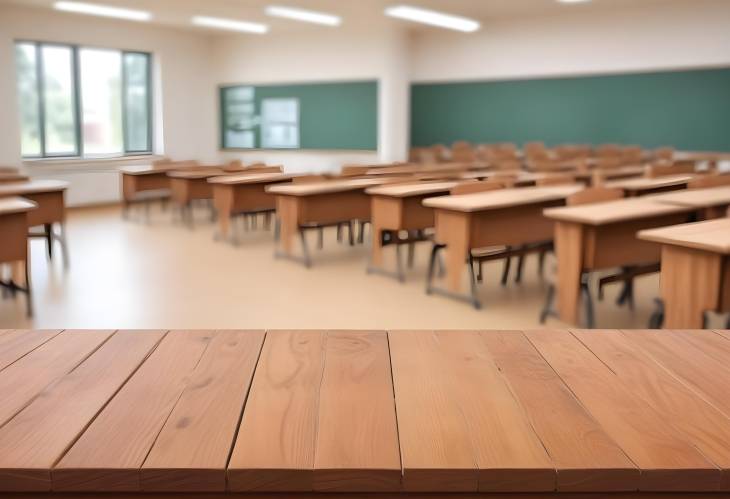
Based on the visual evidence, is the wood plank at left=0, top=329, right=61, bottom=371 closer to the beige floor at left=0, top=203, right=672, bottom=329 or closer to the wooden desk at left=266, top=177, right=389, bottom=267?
the beige floor at left=0, top=203, right=672, bottom=329

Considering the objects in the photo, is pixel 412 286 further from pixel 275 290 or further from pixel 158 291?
pixel 158 291

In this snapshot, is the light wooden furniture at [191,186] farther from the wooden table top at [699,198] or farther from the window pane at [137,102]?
the wooden table top at [699,198]

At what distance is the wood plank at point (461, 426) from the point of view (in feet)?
3.84

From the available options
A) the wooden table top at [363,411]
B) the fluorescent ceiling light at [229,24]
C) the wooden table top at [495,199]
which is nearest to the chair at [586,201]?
the wooden table top at [495,199]

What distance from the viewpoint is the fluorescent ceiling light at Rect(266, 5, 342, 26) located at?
1008 cm

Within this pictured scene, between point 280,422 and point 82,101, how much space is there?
36.6ft

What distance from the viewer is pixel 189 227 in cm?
894

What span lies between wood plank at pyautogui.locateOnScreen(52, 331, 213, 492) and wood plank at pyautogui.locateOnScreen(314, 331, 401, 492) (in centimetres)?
30

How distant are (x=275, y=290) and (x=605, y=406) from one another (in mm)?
4379

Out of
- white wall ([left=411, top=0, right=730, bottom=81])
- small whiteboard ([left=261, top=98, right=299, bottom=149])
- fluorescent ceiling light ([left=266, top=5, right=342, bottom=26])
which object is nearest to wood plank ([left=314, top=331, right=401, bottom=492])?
fluorescent ceiling light ([left=266, top=5, right=342, bottom=26])

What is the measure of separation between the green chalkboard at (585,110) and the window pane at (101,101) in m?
5.13

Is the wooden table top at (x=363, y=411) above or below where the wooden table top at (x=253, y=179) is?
below

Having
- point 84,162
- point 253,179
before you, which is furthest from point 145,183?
point 253,179

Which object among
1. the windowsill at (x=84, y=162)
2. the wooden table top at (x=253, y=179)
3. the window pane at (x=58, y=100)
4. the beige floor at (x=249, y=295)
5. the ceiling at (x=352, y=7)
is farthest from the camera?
the window pane at (x=58, y=100)
